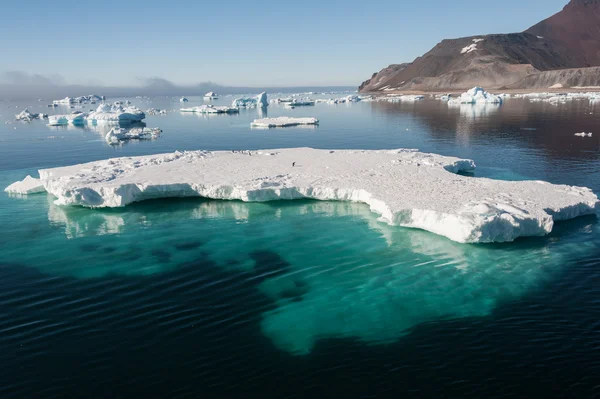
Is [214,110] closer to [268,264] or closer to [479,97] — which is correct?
[479,97]

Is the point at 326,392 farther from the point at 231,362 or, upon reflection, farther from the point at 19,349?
the point at 19,349

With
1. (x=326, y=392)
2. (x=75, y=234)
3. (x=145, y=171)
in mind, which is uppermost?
(x=145, y=171)

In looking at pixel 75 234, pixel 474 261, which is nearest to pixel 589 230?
pixel 474 261

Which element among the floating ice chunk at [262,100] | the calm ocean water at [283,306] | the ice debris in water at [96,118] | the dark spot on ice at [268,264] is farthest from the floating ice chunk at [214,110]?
the dark spot on ice at [268,264]

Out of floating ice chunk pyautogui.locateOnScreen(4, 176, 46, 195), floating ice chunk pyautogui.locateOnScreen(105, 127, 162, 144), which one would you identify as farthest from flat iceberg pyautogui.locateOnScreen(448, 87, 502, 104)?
floating ice chunk pyautogui.locateOnScreen(4, 176, 46, 195)

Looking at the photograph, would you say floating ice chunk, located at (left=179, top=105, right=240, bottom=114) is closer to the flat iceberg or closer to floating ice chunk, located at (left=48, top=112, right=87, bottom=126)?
floating ice chunk, located at (left=48, top=112, right=87, bottom=126)

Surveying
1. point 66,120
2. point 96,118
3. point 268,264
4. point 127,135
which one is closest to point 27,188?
point 268,264
